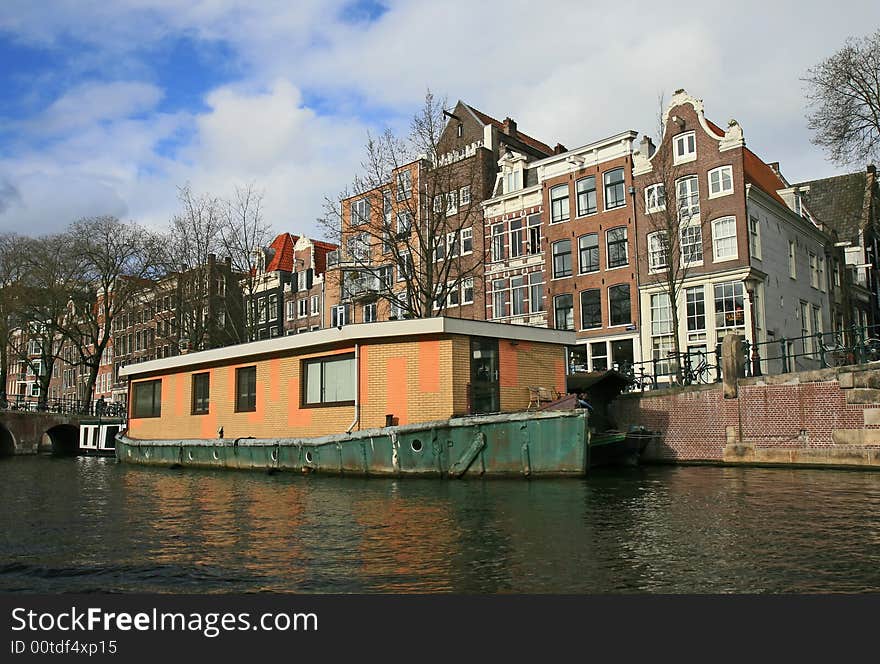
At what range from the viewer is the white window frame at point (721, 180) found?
99.3ft

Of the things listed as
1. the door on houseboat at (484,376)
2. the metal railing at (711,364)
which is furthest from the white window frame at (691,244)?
the door on houseboat at (484,376)

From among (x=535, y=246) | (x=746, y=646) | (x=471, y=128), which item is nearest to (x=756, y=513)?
(x=746, y=646)

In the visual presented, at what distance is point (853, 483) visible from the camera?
15672 mm

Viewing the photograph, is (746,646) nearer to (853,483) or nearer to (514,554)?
(514,554)

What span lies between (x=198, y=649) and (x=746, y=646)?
331 cm

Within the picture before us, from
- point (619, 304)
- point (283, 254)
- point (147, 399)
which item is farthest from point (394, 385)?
point (283, 254)

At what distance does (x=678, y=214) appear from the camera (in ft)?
94.6

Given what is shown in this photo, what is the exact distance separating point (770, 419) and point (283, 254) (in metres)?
41.4

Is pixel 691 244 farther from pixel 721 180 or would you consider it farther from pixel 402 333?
pixel 402 333

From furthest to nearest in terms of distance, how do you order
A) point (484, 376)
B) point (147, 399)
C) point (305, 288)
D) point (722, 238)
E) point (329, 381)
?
point (305, 288)
point (722, 238)
point (147, 399)
point (329, 381)
point (484, 376)

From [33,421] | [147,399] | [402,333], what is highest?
[402,333]

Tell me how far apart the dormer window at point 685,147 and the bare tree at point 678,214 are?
0.79 feet

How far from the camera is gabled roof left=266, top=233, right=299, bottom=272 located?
55269 millimetres

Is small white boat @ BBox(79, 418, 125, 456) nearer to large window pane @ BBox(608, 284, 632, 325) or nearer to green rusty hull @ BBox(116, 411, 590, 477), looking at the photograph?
large window pane @ BBox(608, 284, 632, 325)
